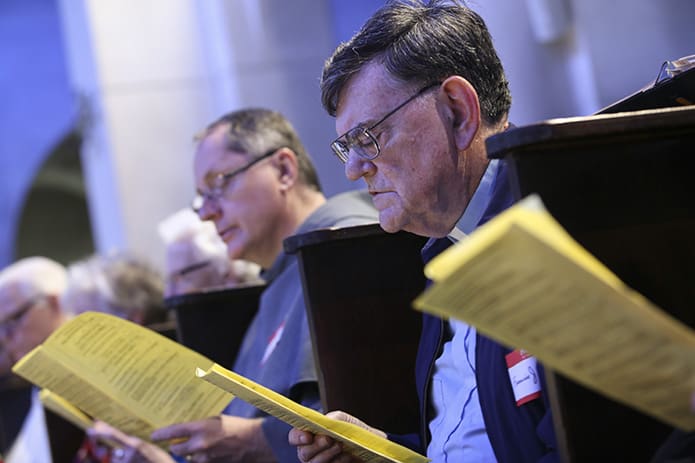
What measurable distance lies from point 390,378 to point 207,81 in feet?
13.5

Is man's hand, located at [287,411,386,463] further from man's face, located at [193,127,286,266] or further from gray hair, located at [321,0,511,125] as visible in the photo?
man's face, located at [193,127,286,266]

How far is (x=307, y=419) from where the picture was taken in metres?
1.69

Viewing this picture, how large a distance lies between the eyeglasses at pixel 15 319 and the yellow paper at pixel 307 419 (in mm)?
3434

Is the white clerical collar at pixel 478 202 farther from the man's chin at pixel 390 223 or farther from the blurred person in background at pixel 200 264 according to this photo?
the blurred person in background at pixel 200 264

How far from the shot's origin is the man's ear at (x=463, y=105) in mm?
1996

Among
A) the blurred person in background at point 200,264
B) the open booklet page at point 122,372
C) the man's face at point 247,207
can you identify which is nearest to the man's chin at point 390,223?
the open booklet page at point 122,372

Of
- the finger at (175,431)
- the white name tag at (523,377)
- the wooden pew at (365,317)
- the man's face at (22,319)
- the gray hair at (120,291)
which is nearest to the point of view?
the white name tag at (523,377)

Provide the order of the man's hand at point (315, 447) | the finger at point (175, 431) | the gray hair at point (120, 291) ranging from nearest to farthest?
the man's hand at point (315, 447) → the finger at point (175, 431) → the gray hair at point (120, 291)

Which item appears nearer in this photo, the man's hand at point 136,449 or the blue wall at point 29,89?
the man's hand at point 136,449

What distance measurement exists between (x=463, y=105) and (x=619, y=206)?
2.09 ft

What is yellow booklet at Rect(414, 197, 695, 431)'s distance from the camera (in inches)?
39.2

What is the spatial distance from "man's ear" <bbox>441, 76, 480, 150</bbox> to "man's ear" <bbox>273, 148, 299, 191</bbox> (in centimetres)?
154

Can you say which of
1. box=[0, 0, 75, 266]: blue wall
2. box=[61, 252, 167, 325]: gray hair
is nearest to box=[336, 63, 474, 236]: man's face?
box=[61, 252, 167, 325]: gray hair

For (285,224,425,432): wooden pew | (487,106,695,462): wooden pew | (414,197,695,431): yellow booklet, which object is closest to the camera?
(414,197,695,431): yellow booklet
